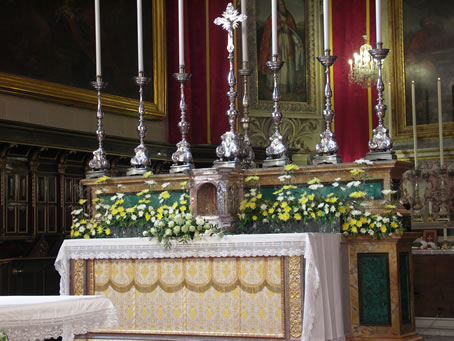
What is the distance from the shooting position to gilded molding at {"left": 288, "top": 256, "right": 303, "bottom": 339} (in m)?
7.92

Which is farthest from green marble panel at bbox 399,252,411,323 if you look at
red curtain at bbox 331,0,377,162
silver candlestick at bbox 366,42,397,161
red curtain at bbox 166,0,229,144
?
red curtain at bbox 331,0,377,162

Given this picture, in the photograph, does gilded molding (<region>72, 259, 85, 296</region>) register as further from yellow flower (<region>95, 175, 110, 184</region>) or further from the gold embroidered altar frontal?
yellow flower (<region>95, 175, 110, 184</region>)

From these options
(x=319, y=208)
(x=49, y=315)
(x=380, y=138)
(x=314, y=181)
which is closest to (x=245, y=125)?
(x=314, y=181)

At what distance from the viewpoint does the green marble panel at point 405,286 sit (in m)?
8.49

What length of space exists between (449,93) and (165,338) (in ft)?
27.0

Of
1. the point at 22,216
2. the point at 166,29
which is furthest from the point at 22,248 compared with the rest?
the point at 166,29

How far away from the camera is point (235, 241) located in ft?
27.1

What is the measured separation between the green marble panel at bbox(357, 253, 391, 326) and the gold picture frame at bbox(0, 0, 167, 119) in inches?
224

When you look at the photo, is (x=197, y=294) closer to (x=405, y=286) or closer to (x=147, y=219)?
(x=147, y=219)

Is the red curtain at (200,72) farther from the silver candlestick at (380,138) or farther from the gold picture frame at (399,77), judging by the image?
the silver candlestick at (380,138)

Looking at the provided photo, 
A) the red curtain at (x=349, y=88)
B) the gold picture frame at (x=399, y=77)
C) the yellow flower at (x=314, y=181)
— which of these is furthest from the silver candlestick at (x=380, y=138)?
the red curtain at (x=349, y=88)

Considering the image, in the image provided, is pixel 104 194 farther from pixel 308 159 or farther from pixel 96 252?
pixel 308 159

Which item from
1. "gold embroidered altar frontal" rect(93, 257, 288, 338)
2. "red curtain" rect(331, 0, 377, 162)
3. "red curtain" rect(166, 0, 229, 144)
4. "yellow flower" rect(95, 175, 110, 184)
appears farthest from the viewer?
"red curtain" rect(331, 0, 377, 162)

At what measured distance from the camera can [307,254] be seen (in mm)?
7766
